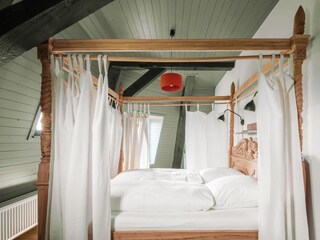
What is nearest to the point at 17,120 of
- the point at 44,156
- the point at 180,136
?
the point at 44,156

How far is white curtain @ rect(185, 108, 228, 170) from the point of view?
3.55 meters

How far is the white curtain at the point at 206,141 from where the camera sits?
355 centimetres

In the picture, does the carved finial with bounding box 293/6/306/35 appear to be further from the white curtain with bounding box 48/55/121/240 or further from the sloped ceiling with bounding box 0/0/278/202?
the white curtain with bounding box 48/55/121/240

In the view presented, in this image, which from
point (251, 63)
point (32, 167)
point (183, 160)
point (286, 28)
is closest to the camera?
point (286, 28)

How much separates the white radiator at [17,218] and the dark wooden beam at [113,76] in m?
2.12

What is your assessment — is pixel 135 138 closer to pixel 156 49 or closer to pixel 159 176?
pixel 159 176

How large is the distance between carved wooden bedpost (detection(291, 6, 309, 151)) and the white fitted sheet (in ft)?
2.42

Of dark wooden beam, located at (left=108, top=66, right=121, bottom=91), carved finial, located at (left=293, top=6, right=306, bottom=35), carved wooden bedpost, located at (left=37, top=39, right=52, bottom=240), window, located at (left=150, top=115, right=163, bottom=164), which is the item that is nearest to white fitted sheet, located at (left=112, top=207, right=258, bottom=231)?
carved wooden bedpost, located at (left=37, top=39, right=52, bottom=240)

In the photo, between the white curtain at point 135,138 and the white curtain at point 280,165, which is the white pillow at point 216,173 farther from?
the white curtain at point 135,138

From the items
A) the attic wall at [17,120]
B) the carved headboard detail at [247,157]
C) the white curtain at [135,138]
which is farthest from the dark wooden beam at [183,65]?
the attic wall at [17,120]

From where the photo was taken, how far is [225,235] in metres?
1.63

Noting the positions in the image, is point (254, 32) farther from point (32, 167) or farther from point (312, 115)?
point (32, 167)

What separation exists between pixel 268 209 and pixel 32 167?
8.92ft

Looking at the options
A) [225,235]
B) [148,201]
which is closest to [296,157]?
[225,235]
